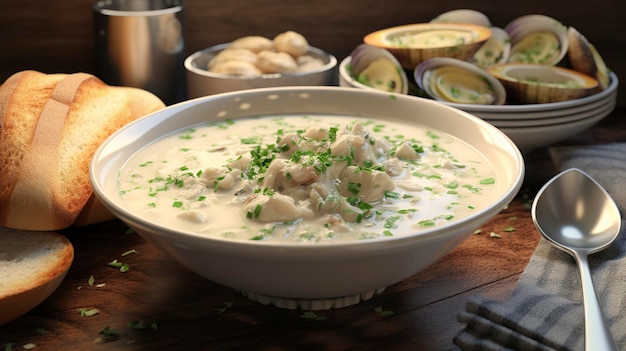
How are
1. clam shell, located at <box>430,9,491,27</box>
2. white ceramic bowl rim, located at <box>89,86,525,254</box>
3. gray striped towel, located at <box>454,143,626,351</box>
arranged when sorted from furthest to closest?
1. clam shell, located at <box>430,9,491,27</box>
2. gray striped towel, located at <box>454,143,626,351</box>
3. white ceramic bowl rim, located at <box>89,86,525,254</box>

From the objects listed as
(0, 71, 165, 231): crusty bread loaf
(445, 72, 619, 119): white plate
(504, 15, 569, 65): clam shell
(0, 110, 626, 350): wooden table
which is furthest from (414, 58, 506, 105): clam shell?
(0, 71, 165, 231): crusty bread loaf

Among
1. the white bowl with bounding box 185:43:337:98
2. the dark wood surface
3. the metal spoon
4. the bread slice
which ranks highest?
the white bowl with bounding box 185:43:337:98

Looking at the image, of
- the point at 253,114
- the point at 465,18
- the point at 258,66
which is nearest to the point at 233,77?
the point at 258,66

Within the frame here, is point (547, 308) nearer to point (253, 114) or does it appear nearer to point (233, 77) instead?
point (253, 114)

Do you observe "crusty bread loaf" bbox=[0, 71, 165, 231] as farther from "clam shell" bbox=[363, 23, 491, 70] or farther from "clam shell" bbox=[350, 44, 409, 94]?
"clam shell" bbox=[363, 23, 491, 70]

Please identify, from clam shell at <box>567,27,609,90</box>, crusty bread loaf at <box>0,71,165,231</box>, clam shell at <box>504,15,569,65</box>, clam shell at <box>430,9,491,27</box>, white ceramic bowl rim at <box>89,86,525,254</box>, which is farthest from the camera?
clam shell at <box>430,9,491,27</box>

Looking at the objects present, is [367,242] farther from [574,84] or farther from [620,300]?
[574,84]
